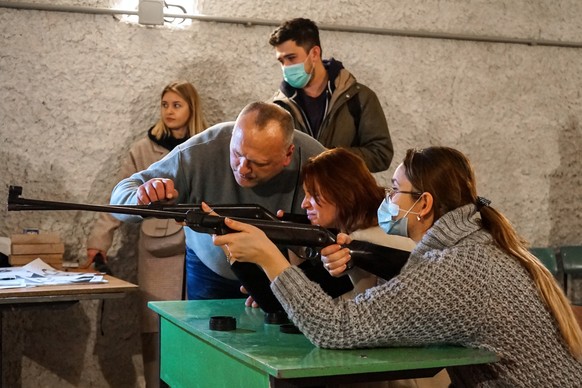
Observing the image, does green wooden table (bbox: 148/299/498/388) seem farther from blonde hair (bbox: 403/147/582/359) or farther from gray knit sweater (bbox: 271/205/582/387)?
blonde hair (bbox: 403/147/582/359)

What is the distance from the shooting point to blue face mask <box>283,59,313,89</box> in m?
4.02

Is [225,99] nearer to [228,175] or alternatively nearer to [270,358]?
[228,175]

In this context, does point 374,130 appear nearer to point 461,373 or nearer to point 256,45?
point 256,45

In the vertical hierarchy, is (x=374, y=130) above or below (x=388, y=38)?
below

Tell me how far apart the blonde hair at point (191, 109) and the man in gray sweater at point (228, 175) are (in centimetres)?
105

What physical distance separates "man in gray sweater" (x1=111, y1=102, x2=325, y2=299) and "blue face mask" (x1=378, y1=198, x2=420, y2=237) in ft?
1.96

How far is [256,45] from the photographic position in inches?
185

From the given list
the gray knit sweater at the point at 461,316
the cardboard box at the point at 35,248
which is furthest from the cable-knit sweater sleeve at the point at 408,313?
the cardboard box at the point at 35,248

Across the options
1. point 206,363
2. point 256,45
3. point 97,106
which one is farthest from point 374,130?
point 206,363

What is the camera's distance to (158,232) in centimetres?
422

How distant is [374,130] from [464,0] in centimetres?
147

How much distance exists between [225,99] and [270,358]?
114 inches

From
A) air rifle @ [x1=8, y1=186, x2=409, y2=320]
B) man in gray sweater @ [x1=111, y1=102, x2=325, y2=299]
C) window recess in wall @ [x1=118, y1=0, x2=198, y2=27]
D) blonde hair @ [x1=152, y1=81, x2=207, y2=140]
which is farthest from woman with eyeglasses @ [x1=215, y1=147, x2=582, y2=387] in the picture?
window recess in wall @ [x1=118, y1=0, x2=198, y2=27]

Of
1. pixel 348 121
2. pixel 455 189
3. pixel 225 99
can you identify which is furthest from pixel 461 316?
pixel 225 99
